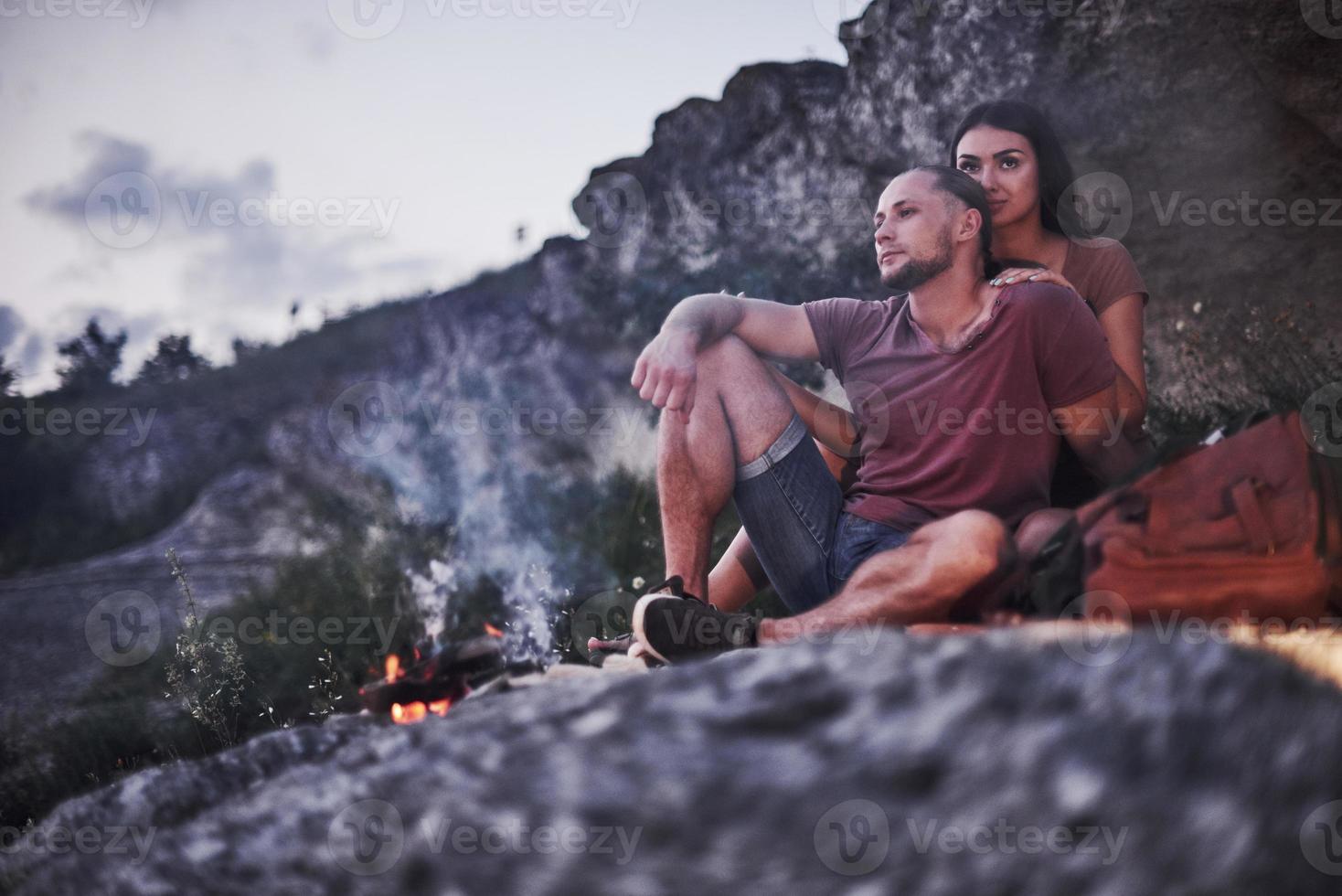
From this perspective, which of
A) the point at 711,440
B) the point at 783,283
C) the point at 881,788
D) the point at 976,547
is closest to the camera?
the point at 881,788

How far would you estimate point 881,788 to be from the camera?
116 cm

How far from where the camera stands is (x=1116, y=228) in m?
6.35

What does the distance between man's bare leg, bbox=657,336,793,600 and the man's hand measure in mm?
97

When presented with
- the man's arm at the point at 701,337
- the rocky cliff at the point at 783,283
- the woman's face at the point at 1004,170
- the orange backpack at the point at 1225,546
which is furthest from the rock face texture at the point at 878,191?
the orange backpack at the point at 1225,546

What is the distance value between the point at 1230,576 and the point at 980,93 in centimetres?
513

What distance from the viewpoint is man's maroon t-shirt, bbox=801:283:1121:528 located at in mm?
3070

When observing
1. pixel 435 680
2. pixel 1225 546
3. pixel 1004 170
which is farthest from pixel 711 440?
pixel 1004 170

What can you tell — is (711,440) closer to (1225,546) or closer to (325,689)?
(1225,546)

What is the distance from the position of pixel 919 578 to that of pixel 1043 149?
245 cm

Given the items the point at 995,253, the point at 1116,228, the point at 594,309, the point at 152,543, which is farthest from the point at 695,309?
the point at 152,543

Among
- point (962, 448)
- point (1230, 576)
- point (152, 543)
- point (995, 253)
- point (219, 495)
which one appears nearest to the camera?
point (1230, 576)

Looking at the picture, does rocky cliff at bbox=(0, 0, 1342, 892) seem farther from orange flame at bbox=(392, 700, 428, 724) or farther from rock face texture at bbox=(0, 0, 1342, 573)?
orange flame at bbox=(392, 700, 428, 724)

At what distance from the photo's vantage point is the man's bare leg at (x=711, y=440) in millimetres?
3309

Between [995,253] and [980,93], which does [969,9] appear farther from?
[995,253]
